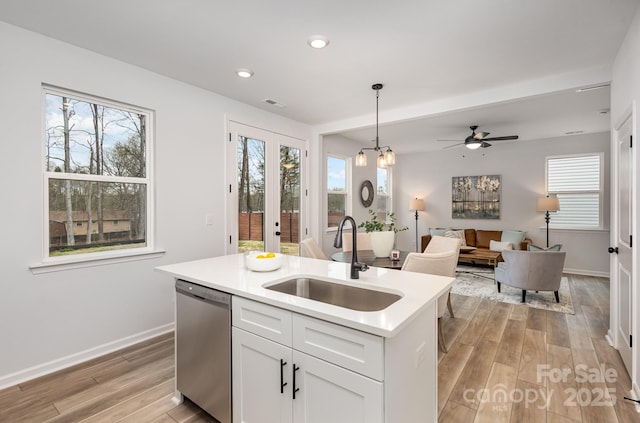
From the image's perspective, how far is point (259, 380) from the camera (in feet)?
5.16

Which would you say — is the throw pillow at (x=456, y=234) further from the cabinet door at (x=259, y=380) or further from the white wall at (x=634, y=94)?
the cabinet door at (x=259, y=380)

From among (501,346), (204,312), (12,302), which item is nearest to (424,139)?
(501,346)

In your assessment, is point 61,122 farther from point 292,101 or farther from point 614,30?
point 614,30

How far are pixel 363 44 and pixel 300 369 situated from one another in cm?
236

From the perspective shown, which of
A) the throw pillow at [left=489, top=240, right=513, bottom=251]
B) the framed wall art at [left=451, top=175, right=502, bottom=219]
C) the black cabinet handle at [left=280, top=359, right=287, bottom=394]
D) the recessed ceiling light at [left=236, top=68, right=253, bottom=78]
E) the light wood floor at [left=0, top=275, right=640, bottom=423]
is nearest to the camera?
the black cabinet handle at [left=280, top=359, right=287, bottom=394]

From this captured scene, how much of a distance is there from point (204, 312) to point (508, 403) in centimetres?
206

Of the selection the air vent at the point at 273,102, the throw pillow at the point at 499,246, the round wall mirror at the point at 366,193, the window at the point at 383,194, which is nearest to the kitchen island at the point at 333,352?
the air vent at the point at 273,102

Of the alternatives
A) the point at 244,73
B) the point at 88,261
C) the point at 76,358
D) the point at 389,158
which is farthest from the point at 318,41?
the point at 76,358

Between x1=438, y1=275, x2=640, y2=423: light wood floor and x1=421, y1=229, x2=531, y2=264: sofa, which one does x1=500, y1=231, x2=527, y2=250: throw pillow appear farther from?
x1=438, y1=275, x2=640, y2=423: light wood floor

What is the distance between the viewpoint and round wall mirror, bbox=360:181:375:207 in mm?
6411

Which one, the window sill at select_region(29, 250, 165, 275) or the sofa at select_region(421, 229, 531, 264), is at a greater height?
the window sill at select_region(29, 250, 165, 275)

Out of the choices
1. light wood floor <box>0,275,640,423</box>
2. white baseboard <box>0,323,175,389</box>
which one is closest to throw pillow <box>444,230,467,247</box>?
light wood floor <box>0,275,640,423</box>

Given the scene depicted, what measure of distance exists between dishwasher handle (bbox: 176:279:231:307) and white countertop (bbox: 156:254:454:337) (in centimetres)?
4

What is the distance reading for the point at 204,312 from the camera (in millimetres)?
1832
